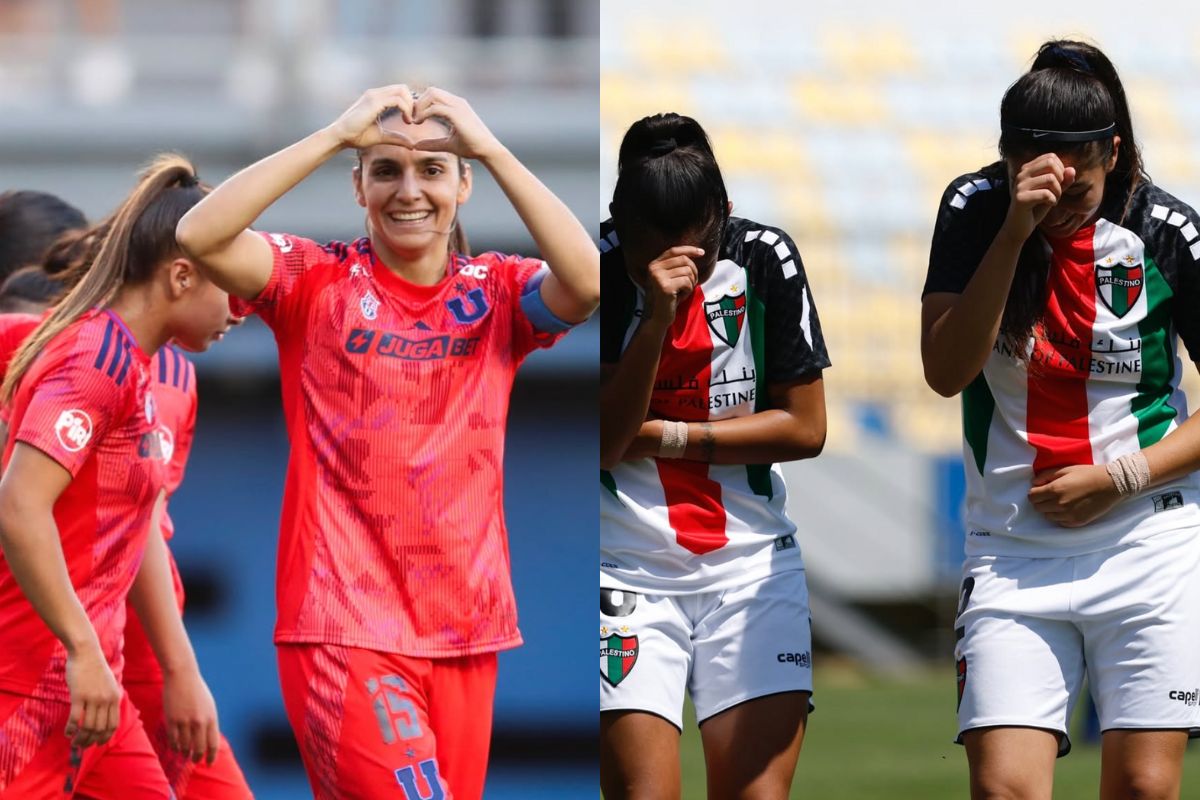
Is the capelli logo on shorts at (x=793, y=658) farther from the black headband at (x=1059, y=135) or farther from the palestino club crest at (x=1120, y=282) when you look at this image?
the black headband at (x=1059, y=135)

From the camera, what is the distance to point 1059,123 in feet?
10.1

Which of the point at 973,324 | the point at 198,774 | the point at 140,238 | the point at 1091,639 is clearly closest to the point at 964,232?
the point at 973,324

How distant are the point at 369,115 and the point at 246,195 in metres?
0.24

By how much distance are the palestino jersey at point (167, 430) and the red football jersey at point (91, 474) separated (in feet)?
1.04

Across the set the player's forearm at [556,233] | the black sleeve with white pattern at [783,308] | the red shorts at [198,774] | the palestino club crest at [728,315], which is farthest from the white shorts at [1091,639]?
the red shorts at [198,774]

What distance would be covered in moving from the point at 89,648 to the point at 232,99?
738 cm

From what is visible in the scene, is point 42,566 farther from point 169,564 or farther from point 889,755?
point 889,755

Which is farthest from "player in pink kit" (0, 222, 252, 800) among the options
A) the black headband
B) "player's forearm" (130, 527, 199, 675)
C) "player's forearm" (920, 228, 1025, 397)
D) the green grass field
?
the green grass field

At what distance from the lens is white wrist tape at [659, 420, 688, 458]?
3.23 m

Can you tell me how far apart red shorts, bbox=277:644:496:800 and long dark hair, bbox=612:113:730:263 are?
0.87m

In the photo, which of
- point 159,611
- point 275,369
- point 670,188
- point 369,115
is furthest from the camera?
point 275,369

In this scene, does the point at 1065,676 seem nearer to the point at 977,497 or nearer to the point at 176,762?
the point at 977,497

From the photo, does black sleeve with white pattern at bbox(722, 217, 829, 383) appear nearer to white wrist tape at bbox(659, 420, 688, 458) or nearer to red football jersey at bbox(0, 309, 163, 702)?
white wrist tape at bbox(659, 420, 688, 458)

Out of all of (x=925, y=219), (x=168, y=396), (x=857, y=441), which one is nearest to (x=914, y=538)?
(x=857, y=441)
